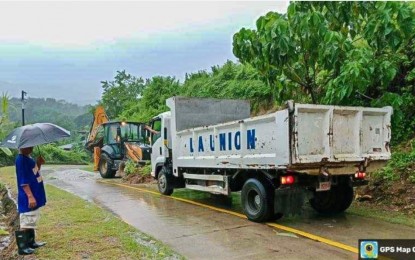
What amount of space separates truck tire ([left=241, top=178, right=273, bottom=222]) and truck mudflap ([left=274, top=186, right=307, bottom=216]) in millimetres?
156

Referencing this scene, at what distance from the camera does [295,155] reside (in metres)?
6.05

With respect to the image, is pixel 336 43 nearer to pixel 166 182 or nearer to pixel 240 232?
pixel 240 232

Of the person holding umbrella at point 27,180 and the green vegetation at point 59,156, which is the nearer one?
the person holding umbrella at point 27,180

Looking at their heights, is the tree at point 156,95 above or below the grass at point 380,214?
above

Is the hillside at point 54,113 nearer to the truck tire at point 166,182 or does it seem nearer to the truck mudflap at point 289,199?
the truck tire at point 166,182

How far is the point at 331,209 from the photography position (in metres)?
7.64

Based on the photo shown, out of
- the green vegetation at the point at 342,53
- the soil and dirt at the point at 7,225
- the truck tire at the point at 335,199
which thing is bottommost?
the soil and dirt at the point at 7,225

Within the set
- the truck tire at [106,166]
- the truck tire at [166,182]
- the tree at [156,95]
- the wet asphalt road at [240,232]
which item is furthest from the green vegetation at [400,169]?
the tree at [156,95]

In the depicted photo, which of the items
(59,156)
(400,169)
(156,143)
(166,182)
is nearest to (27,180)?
(166,182)

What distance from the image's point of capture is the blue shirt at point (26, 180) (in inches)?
216

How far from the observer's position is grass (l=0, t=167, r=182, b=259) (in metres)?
5.23

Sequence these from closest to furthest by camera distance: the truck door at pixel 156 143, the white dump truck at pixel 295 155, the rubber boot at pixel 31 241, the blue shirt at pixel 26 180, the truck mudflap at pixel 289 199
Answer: the blue shirt at pixel 26 180
the rubber boot at pixel 31 241
the white dump truck at pixel 295 155
the truck mudflap at pixel 289 199
the truck door at pixel 156 143

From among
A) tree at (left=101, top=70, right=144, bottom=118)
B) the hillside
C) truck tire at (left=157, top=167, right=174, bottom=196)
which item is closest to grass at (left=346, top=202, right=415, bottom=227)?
truck tire at (left=157, top=167, right=174, bottom=196)

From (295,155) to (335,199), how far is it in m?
2.08
